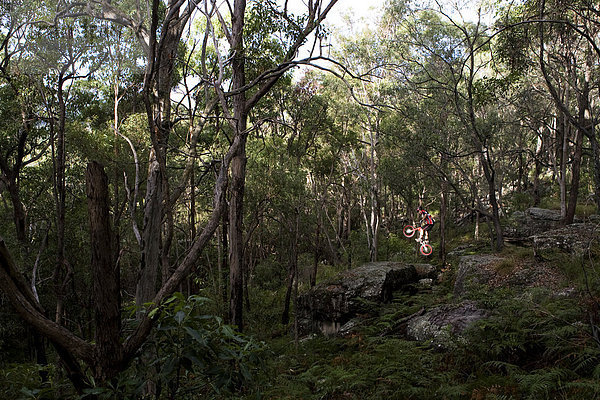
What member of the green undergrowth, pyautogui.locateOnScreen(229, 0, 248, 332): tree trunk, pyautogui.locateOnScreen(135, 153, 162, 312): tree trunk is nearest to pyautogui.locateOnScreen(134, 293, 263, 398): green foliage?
the green undergrowth

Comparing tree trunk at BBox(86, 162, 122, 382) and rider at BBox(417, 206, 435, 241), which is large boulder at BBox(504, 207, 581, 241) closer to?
rider at BBox(417, 206, 435, 241)

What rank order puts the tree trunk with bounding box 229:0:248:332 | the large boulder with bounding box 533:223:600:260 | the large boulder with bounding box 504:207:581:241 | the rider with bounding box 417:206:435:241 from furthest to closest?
the large boulder with bounding box 504:207:581:241 < the rider with bounding box 417:206:435:241 < the large boulder with bounding box 533:223:600:260 < the tree trunk with bounding box 229:0:248:332

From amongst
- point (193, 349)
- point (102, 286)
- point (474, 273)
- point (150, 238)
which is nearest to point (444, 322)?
point (474, 273)

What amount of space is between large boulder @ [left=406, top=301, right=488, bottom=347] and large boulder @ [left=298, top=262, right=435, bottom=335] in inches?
130

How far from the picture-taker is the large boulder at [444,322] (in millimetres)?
6949

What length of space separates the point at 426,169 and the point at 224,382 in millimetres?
19306

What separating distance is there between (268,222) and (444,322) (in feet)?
47.9

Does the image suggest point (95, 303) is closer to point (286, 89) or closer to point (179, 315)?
point (179, 315)

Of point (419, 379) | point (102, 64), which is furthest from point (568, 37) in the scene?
point (102, 64)

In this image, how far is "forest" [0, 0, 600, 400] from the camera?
2.82 meters

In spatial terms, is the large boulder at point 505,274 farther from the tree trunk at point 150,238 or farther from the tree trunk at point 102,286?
the tree trunk at point 102,286

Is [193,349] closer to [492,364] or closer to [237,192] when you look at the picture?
[492,364]

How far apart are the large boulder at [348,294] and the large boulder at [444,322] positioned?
3308mm

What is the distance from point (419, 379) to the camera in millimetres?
5543
